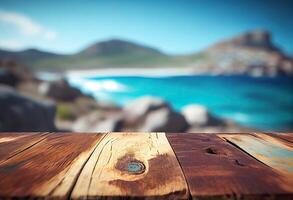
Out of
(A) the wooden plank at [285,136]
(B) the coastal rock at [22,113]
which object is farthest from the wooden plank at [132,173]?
(B) the coastal rock at [22,113]

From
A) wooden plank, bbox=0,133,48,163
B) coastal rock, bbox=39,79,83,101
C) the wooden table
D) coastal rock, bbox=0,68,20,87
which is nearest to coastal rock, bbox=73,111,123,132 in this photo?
coastal rock, bbox=39,79,83,101

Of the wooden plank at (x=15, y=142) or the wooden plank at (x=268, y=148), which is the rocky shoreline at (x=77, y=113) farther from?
the wooden plank at (x=268, y=148)

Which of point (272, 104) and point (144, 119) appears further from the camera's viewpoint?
point (272, 104)

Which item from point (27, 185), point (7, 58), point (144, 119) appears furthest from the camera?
point (7, 58)

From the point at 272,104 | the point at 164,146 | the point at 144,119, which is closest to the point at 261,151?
the point at 164,146

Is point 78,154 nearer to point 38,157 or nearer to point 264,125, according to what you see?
point 38,157

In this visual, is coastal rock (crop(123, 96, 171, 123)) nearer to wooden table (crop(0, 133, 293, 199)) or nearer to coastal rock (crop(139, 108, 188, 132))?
coastal rock (crop(139, 108, 188, 132))
